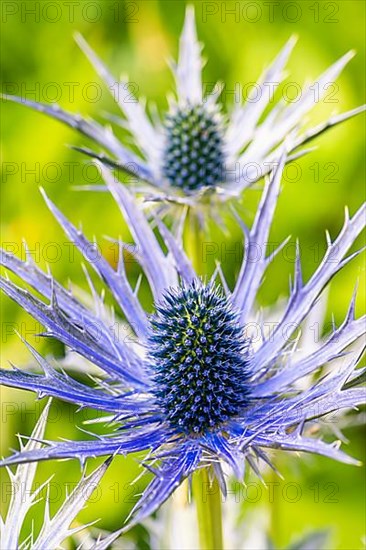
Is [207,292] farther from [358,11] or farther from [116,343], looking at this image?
[358,11]

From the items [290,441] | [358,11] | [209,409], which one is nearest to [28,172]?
[358,11]

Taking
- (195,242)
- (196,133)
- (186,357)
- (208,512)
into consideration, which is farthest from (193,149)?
(208,512)

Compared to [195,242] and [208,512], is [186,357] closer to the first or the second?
[208,512]

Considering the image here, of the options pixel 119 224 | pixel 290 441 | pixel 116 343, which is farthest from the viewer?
pixel 119 224

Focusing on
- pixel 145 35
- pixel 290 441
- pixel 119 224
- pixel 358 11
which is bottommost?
pixel 290 441

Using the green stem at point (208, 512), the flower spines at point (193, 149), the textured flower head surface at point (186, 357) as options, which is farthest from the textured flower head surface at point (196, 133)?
the green stem at point (208, 512)

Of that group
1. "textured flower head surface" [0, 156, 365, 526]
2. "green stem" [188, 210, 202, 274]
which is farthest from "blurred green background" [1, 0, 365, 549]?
"textured flower head surface" [0, 156, 365, 526]

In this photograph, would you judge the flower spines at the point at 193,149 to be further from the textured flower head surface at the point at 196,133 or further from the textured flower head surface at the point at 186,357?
the textured flower head surface at the point at 186,357
